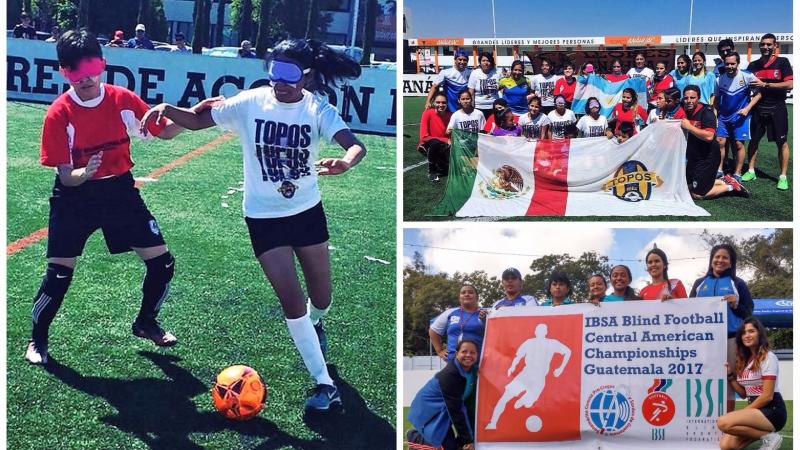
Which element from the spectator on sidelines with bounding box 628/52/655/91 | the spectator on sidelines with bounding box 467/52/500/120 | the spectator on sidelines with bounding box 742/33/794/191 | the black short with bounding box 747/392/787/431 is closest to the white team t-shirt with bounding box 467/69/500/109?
the spectator on sidelines with bounding box 467/52/500/120

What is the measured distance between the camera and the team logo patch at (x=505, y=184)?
21.0 ft

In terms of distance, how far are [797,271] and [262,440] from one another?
11.6ft

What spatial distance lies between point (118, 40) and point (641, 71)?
4.71 metres

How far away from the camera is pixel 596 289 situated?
5.07m

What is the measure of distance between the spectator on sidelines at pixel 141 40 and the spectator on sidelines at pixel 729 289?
3.86 metres

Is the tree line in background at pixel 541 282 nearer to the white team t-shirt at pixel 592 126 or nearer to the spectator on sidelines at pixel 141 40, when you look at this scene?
the white team t-shirt at pixel 592 126

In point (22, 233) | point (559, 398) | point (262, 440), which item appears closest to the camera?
point (262, 440)

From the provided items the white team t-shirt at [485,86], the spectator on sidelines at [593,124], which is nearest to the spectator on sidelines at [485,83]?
the white team t-shirt at [485,86]

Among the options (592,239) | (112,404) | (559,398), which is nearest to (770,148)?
(592,239)

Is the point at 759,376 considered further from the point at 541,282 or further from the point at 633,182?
the point at 633,182

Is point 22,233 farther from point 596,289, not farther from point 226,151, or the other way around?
point 596,289

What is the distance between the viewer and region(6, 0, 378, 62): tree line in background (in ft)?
18.4

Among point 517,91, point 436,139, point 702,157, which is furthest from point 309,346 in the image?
point 517,91

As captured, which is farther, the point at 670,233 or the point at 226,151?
the point at 226,151
